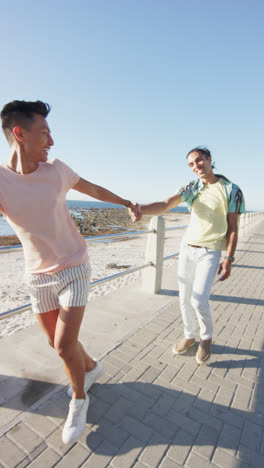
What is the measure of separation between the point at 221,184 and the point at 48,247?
1865 mm

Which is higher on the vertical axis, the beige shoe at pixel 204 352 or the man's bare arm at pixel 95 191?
the man's bare arm at pixel 95 191

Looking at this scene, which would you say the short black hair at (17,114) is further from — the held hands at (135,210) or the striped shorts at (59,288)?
the held hands at (135,210)

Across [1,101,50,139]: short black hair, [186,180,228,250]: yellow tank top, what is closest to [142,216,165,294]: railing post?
[186,180,228,250]: yellow tank top

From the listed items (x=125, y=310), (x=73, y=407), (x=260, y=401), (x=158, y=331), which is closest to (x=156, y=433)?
(x=73, y=407)

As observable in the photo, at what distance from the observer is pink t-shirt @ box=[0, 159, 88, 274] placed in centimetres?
151

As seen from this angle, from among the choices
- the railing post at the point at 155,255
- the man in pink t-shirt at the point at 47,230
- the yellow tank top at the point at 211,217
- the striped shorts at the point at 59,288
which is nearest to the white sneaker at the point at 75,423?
the man in pink t-shirt at the point at 47,230

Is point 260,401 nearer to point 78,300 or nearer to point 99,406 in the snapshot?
point 99,406

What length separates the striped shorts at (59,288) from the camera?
1.71 m

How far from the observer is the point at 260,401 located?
2.28 m

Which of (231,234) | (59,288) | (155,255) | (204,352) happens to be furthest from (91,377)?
(155,255)

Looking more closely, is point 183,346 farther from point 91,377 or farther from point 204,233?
point 204,233

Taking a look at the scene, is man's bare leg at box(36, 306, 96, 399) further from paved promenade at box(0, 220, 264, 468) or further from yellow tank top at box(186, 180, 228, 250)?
yellow tank top at box(186, 180, 228, 250)

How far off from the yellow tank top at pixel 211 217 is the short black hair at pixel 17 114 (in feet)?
5.97

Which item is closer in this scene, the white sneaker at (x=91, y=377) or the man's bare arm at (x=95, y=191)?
the man's bare arm at (x=95, y=191)
